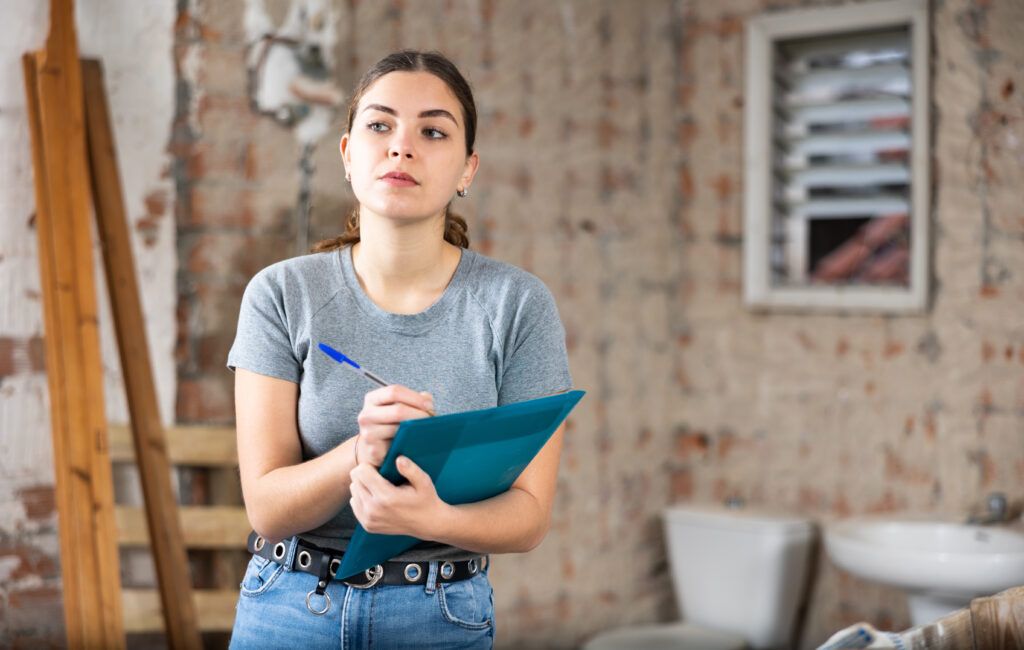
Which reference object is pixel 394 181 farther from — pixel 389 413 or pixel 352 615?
pixel 352 615

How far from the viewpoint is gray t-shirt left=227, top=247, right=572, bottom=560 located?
4.40ft

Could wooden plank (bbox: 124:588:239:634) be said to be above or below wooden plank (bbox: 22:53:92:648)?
below

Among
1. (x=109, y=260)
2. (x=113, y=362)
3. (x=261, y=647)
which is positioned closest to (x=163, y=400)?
(x=113, y=362)

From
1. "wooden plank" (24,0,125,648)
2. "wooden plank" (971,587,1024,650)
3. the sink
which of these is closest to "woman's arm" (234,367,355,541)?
"wooden plank" (971,587,1024,650)

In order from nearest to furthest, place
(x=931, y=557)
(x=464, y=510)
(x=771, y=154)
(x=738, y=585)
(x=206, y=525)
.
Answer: (x=464, y=510)
(x=206, y=525)
(x=931, y=557)
(x=738, y=585)
(x=771, y=154)

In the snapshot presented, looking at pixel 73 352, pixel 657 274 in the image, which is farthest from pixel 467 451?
pixel 657 274

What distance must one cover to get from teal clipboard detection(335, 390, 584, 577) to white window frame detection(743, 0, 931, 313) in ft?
7.80

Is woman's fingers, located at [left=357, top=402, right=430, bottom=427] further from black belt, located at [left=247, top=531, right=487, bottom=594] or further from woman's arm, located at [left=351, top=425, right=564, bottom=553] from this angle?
black belt, located at [left=247, top=531, right=487, bottom=594]

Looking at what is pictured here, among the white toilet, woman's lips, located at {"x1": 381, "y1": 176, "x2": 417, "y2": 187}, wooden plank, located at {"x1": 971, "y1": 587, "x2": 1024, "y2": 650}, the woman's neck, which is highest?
woman's lips, located at {"x1": 381, "y1": 176, "x2": 417, "y2": 187}

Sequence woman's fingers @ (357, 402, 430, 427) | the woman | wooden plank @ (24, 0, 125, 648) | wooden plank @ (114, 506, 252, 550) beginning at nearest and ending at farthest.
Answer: woman's fingers @ (357, 402, 430, 427) → the woman → wooden plank @ (24, 0, 125, 648) → wooden plank @ (114, 506, 252, 550)

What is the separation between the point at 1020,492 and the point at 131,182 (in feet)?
8.21

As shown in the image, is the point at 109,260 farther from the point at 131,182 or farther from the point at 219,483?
the point at 219,483

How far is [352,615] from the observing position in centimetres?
131

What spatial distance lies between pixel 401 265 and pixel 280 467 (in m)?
0.28
